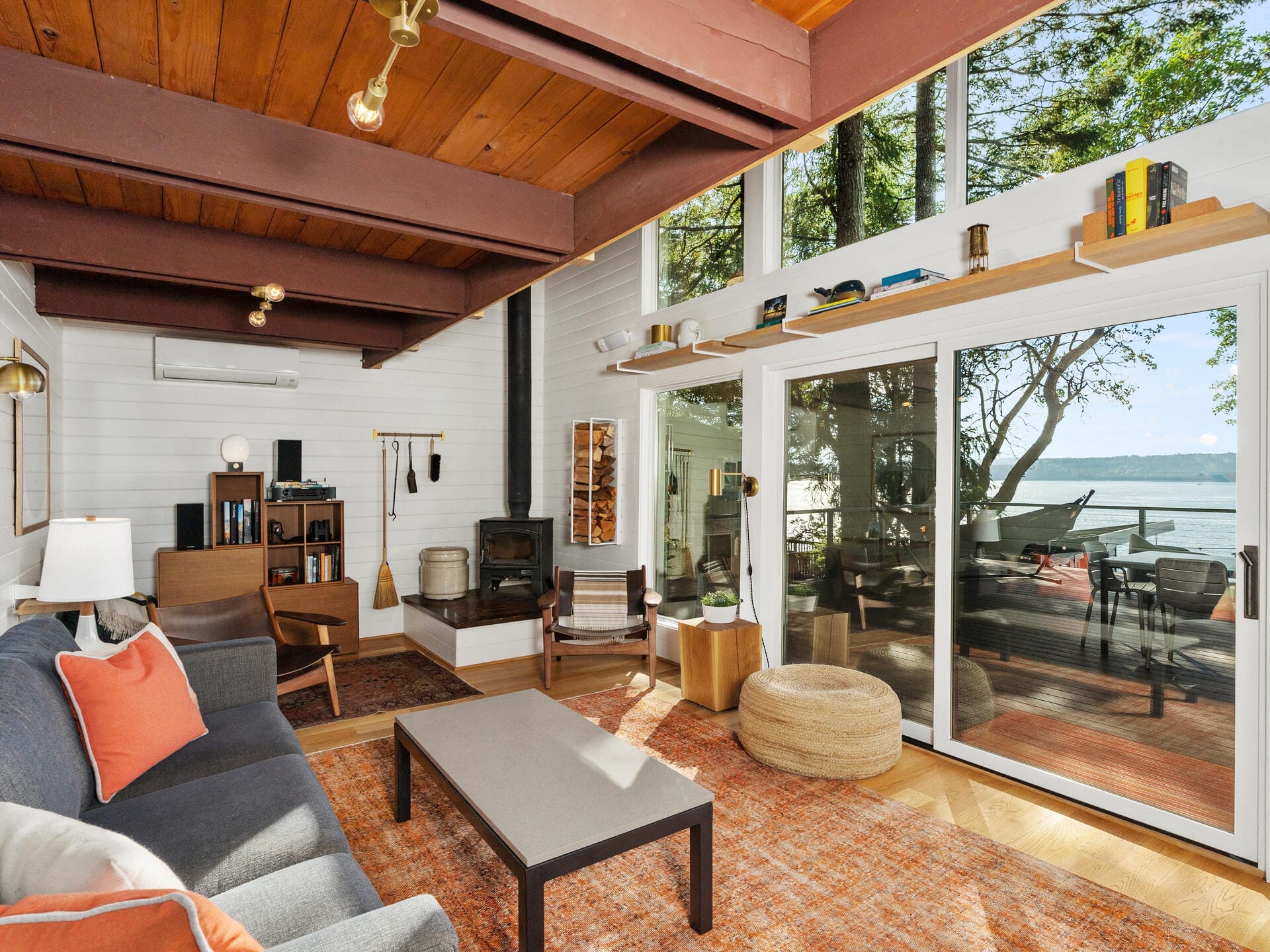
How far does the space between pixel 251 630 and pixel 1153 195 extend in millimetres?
4573

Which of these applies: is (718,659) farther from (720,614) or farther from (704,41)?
(704,41)

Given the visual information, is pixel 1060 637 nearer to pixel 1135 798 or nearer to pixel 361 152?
pixel 1135 798

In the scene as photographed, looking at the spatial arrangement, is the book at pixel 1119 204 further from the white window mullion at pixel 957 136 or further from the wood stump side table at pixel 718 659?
the wood stump side table at pixel 718 659

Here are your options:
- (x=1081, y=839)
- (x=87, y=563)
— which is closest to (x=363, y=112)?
(x=87, y=563)

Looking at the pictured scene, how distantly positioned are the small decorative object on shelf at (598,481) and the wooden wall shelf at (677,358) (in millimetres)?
513

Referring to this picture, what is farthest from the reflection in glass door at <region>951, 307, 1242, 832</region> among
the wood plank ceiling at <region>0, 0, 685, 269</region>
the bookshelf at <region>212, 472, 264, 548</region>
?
the bookshelf at <region>212, 472, 264, 548</region>

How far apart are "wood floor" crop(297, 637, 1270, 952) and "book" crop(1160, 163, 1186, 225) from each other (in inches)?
85.6

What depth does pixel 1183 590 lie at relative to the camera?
Result: 102 inches

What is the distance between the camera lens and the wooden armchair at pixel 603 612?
4273 millimetres

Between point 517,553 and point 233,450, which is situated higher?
point 233,450

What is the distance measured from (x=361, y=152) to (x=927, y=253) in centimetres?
246

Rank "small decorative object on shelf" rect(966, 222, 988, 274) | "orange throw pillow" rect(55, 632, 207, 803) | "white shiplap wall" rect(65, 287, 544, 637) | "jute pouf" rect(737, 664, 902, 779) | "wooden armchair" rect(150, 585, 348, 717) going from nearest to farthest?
1. "orange throw pillow" rect(55, 632, 207, 803)
2. "small decorative object on shelf" rect(966, 222, 988, 274)
3. "jute pouf" rect(737, 664, 902, 779)
4. "wooden armchair" rect(150, 585, 348, 717)
5. "white shiplap wall" rect(65, 287, 544, 637)

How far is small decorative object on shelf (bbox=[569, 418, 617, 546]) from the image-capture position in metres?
5.41

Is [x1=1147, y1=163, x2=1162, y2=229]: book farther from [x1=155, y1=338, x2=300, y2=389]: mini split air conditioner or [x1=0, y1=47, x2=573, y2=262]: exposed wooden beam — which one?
[x1=155, y1=338, x2=300, y2=389]: mini split air conditioner
